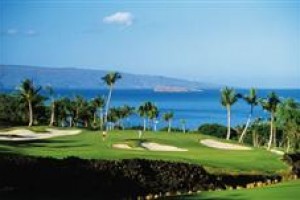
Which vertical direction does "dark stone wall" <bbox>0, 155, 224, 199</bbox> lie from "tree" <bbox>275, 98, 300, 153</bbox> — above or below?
below

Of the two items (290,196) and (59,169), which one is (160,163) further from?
(290,196)

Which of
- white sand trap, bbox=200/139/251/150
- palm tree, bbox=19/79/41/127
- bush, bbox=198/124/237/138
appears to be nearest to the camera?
white sand trap, bbox=200/139/251/150

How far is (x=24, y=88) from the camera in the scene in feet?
298

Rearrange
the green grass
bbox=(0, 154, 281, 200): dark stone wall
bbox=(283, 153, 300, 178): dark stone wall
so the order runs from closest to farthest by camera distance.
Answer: the green grass → bbox=(0, 154, 281, 200): dark stone wall → bbox=(283, 153, 300, 178): dark stone wall

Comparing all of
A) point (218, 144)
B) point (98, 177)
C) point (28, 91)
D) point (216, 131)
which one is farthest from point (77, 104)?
point (98, 177)

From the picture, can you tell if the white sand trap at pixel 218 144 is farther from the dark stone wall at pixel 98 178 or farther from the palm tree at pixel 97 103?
the palm tree at pixel 97 103

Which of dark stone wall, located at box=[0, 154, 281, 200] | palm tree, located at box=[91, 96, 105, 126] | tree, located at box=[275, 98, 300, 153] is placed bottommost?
dark stone wall, located at box=[0, 154, 281, 200]

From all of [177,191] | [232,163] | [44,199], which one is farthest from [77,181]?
[232,163]

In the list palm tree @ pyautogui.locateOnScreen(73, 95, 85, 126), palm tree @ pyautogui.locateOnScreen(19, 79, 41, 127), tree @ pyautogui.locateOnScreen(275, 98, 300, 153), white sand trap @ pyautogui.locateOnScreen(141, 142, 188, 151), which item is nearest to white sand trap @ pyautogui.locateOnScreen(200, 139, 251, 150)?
white sand trap @ pyautogui.locateOnScreen(141, 142, 188, 151)

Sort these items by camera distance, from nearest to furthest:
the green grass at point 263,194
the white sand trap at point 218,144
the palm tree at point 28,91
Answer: the green grass at point 263,194, the white sand trap at point 218,144, the palm tree at point 28,91

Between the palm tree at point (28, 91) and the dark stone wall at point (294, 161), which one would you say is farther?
the palm tree at point (28, 91)

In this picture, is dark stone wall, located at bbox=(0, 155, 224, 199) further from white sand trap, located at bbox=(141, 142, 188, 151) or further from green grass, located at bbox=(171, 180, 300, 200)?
white sand trap, located at bbox=(141, 142, 188, 151)

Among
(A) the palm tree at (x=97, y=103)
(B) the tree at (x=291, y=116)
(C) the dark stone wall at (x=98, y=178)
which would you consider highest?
(A) the palm tree at (x=97, y=103)

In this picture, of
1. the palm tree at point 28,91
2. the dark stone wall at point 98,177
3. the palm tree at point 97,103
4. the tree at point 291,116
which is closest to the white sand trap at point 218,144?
the tree at point 291,116
